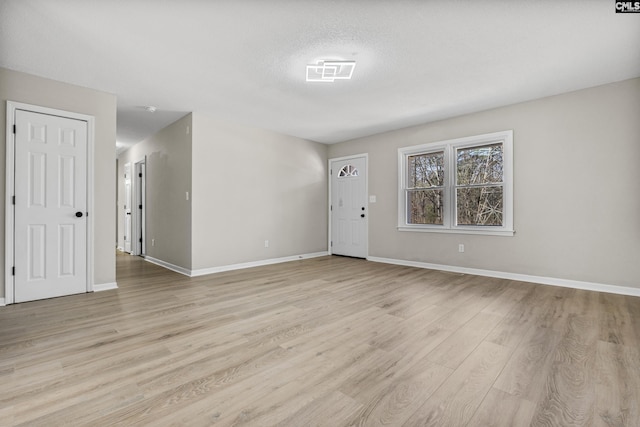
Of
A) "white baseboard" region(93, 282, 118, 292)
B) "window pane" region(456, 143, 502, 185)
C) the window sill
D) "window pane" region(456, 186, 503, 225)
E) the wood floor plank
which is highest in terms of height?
"window pane" region(456, 143, 502, 185)

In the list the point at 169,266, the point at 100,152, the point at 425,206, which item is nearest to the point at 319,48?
the point at 100,152

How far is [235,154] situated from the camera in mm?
5160

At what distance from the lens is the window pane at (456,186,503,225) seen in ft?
14.8

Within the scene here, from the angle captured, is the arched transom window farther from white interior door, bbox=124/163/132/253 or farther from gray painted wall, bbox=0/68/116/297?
white interior door, bbox=124/163/132/253

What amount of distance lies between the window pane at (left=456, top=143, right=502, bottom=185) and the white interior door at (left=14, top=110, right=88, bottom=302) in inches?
215

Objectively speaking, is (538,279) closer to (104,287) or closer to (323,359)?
(323,359)

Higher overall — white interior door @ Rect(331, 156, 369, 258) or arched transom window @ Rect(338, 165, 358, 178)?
arched transom window @ Rect(338, 165, 358, 178)

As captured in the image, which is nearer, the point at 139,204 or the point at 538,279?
the point at 538,279

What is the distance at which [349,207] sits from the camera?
6.50 m

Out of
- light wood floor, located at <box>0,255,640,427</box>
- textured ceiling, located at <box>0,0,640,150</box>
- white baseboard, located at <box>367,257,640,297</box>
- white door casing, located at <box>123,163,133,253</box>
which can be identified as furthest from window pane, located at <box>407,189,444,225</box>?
white door casing, located at <box>123,163,133,253</box>

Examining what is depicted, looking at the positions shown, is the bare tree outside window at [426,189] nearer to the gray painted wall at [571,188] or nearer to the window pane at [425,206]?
the window pane at [425,206]

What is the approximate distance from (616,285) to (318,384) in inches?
159

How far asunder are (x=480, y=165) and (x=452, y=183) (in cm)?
50

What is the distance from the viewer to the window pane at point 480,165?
14.9 ft
